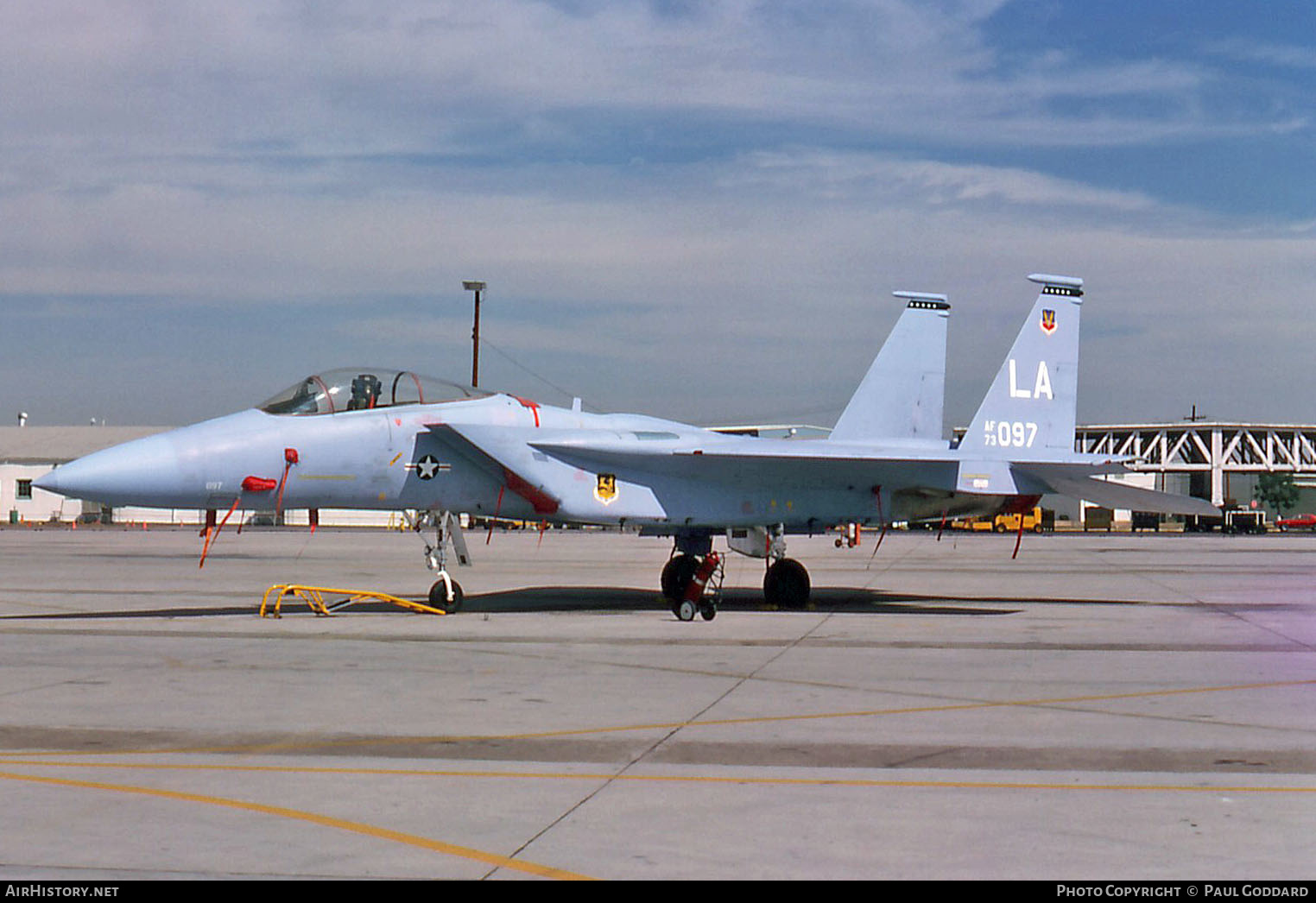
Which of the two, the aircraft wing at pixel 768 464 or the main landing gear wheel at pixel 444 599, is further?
the aircraft wing at pixel 768 464

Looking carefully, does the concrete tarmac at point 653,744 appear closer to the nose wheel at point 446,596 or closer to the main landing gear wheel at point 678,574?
the nose wheel at point 446,596

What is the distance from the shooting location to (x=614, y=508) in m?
17.2

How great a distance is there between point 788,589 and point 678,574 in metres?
1.64

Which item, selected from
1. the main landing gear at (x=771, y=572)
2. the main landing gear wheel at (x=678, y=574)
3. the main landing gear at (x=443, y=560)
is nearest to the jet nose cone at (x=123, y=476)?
the main landing gear at (x=443, y=560)

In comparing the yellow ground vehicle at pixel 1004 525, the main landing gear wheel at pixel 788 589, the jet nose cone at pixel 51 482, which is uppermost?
the jet nose cone at pixel 51 482

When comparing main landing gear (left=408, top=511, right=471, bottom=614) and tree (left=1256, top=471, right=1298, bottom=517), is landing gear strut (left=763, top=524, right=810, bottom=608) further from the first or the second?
tree (left=1256, top=471, right=1298, bottom=517)

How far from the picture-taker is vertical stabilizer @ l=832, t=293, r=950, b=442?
68.3ft

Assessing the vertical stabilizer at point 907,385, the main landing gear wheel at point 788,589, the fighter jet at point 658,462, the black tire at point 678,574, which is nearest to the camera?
the fighter jet at point 658,462

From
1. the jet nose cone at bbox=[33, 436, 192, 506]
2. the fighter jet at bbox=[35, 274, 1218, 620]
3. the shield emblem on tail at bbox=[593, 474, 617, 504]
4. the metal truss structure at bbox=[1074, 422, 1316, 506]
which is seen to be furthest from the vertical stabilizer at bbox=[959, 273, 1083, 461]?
the metal truss structure at bbox=[1074, 422, 1316, 506]

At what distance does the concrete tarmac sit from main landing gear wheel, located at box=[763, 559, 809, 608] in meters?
1.03

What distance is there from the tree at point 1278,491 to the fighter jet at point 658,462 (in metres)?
117

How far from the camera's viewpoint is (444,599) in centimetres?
1662

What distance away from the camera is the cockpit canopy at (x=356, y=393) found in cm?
1577
